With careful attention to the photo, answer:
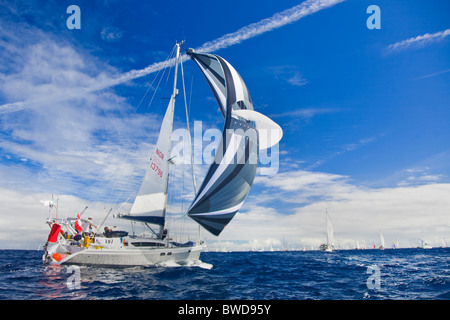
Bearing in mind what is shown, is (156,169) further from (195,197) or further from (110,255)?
(195,197)

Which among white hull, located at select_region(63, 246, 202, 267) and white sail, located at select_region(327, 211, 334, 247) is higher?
white hull, located at select_region(63, 246, 202, 267)

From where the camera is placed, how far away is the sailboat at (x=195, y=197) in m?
14.8

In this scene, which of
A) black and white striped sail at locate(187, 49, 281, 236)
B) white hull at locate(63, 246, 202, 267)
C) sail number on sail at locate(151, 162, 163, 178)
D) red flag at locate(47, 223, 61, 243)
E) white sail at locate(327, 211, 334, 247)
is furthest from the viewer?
white sail at locate(327, 211, 334, 247)

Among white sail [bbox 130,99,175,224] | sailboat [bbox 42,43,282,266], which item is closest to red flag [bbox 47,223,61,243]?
sailboat [bbox 42,43,282,266]

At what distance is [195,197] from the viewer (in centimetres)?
1443

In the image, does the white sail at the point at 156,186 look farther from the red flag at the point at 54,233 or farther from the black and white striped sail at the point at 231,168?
the black and white striped sail at the point at 231,168

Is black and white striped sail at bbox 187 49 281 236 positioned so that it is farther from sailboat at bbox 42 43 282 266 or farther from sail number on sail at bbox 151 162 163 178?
sail number on sail at bbox 151 162 163 178

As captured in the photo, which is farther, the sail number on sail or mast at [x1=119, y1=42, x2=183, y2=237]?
the sail number on sail

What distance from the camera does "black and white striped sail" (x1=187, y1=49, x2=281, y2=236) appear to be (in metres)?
14.4

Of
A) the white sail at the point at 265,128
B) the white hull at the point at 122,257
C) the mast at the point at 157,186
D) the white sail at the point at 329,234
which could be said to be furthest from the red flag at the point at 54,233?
the white sail at the point at 329,234

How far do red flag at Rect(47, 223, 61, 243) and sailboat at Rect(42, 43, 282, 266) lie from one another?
2.6 inches

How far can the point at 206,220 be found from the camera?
47.1 ft
